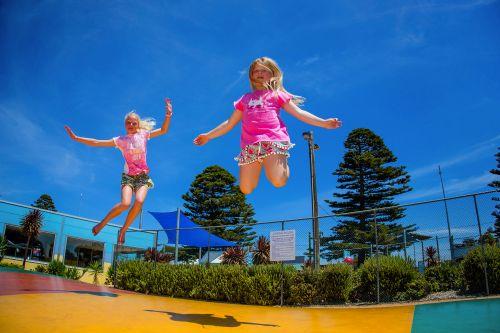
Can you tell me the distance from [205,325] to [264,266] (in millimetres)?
4307

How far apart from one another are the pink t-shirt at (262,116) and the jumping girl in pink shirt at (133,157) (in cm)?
119

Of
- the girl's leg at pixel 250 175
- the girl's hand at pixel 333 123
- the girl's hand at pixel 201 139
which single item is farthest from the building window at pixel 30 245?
the girl's hand at pixel 333 123

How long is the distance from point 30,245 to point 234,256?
1553 cm

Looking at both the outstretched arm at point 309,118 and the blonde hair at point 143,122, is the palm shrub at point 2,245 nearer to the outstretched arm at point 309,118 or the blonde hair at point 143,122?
the blonde hair at point 143,122

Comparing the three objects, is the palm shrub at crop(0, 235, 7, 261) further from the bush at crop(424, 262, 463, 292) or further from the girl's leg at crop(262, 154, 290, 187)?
the girl's leg at crop(262, 154, 290, 187)

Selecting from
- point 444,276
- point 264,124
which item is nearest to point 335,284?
point 444,276

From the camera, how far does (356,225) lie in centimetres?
844

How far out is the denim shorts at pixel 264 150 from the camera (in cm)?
329

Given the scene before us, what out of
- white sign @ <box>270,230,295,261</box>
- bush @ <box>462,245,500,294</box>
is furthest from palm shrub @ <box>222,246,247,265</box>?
bush @ <box>462,245,500,294</box>

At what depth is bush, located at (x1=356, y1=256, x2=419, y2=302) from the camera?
7062 mm

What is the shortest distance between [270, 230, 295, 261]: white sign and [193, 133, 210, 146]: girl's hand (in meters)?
3.83

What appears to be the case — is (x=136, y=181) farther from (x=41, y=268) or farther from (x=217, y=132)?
(x=41, y=268)

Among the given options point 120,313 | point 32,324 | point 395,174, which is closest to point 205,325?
point 120,313

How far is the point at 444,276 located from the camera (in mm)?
7113
